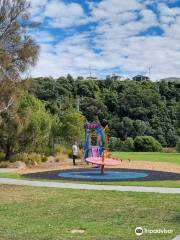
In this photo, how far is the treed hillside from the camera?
64.1 m

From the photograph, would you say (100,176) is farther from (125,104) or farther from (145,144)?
(125,104)

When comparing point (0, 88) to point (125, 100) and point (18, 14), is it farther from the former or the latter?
point (125, 100)

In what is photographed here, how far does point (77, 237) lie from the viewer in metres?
8.59

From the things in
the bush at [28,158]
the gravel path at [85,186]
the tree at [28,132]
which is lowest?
the gravel path at [85,186]

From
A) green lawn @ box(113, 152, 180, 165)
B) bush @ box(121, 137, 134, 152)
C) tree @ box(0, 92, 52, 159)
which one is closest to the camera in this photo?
tree @ box(0, 92, 52, 159)

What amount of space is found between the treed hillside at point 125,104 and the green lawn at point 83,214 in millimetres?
44957

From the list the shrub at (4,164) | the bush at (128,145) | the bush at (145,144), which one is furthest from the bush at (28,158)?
the bush at (128,145)

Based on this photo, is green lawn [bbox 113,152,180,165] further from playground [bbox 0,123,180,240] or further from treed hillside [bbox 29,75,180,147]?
treed hillside [bbox 29,75,180,147]

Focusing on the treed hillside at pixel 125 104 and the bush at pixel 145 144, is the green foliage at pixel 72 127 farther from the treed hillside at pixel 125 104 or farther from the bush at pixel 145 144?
the treed hillside at pixel 125 104

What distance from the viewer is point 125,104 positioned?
66188 mm

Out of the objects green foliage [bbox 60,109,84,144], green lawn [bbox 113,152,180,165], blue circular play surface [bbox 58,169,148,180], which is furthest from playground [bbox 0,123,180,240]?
green foliage [bbox 60,109,84,144]

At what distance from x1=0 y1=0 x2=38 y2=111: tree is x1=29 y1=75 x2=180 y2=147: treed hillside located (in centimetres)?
4145

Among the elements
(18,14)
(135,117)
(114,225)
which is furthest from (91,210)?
(135,117)

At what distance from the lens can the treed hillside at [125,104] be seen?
64.1 metres
